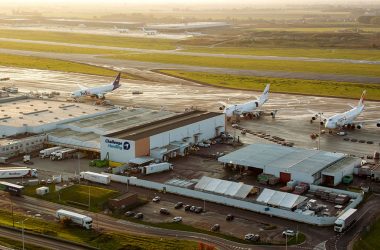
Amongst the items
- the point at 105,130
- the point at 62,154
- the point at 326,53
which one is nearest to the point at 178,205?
the point at 62,154

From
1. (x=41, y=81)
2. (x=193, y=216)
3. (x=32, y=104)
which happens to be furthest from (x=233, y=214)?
(x=41, y=81)

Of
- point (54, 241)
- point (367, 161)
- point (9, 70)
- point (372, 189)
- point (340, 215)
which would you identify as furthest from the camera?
point (9, 70)

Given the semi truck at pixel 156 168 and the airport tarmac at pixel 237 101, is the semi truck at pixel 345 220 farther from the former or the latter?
the airport tarmac at pixel 237 101

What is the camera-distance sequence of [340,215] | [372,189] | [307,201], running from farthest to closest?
[372,189] → [307,201] → [340,215]

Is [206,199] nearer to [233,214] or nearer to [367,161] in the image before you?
[233,214]

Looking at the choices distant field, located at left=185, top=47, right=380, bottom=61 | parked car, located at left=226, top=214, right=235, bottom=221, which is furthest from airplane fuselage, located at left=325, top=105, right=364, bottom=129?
distant field, located at left=185, top=47, right=380, bottom=61

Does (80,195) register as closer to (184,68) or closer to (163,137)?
(163,137)
